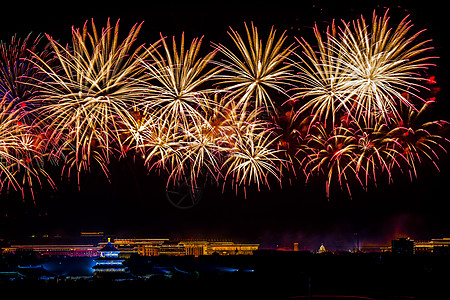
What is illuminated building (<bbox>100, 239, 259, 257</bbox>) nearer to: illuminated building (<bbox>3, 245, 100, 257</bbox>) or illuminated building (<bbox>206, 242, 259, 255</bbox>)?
illuminated building (<bbox>206, 242, 259, 255</bbox>)

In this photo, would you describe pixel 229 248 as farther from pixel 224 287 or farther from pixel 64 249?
pixel 224 287

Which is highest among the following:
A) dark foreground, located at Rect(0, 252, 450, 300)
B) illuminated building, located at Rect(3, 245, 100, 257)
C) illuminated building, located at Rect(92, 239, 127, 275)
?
dark foreground, located at Rect(0, 252, 450, 300)

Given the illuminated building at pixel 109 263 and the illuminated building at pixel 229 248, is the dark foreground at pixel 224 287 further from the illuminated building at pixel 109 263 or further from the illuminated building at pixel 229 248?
the illuminated building at pixel 229 248

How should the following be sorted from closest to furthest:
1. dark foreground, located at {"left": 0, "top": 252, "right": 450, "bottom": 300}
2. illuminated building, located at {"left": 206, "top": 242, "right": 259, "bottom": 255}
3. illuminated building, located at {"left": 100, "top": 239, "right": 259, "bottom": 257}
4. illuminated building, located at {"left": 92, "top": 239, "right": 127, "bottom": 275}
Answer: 1. dark foreground, located at {"left": 0, "top": 252, "right": 450, "bottom": 300}
2. illuminated building, located at {"left": 92, "top": 239, "right": 127, "bottom": 275}
3. illuminated building, located at {"left": 100, "top": 239, "right": 259, "bottom": 257}
4. illuminated building, located at {"left": 206, "top": 242, "right": 259, "bottom": 255}

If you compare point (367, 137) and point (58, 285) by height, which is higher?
point (367, 137)

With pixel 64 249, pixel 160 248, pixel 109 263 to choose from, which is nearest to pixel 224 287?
pixel 109 263

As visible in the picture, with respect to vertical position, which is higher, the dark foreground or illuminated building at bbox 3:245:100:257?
the dark foreground

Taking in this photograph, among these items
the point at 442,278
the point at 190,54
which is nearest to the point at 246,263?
the point at 442,278

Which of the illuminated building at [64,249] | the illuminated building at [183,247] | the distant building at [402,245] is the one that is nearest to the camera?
the distant building at [402,245]

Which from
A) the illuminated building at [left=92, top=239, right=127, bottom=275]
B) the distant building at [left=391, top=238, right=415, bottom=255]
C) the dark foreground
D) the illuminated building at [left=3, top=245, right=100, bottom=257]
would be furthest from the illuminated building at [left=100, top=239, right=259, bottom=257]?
the dark foreground

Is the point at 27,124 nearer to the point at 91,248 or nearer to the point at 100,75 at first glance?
the point at 100,75

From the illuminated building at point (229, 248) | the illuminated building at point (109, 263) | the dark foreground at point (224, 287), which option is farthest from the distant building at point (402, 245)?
the illuminated building at point (229, 248)
